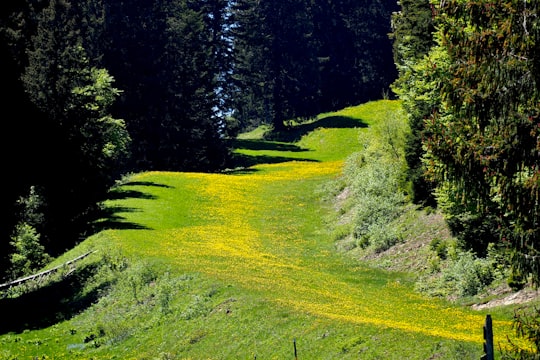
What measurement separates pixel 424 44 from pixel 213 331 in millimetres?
21834

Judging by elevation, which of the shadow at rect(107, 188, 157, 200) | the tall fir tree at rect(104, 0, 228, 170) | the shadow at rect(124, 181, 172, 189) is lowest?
the shadow at rect(107, 188, 157, 200)

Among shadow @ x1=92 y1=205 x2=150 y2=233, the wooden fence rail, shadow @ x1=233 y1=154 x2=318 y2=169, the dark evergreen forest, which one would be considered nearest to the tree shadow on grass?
shadow @ x1=92 y1=205 x2=150 y2=233

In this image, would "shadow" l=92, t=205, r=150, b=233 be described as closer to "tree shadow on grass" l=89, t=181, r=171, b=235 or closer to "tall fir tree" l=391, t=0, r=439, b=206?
"tree shadow on grass" l=89, t=181, r=171, b=235

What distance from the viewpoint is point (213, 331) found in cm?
2420

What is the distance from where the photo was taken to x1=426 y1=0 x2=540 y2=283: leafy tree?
45.7 feet

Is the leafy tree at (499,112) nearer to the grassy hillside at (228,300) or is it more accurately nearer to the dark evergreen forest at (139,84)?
the grassy hillside at (228,300)

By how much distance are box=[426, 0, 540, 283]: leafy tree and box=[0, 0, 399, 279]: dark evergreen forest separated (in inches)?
847

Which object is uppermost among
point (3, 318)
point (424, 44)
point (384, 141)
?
point (424, 44)

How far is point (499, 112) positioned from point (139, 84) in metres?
58.9

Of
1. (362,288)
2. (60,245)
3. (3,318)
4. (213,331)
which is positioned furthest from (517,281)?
(60,245)

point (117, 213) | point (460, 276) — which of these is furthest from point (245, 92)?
point (460, 276)

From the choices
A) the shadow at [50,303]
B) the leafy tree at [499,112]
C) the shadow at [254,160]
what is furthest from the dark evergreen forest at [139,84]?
the leafy tree at [499,112]

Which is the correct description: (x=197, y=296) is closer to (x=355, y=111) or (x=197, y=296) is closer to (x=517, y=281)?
(x=517, y=281)

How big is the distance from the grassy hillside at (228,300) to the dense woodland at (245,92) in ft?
10.5
